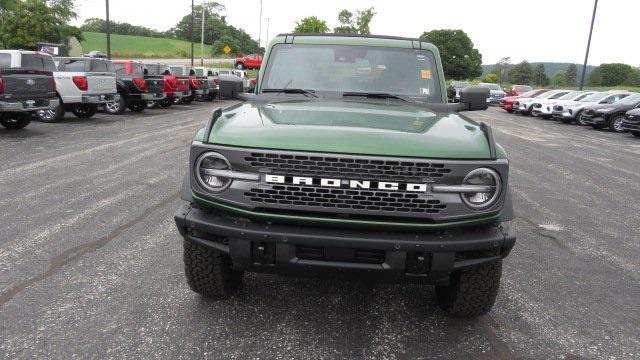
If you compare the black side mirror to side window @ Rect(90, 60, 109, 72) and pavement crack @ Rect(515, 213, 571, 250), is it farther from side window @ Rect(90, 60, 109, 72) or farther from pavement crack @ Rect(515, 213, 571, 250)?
side window @ Rect(90, 60, 109, 72)

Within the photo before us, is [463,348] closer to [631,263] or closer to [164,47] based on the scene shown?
[631,263]

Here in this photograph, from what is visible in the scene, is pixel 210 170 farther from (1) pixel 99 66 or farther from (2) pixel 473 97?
(1) pixel 99 66

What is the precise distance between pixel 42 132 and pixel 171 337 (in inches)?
435

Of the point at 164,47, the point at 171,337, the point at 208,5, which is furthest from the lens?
the point at 208,5

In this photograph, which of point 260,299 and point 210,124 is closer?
point 210,124

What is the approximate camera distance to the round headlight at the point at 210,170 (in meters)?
2.81

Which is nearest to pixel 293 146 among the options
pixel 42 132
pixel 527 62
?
pixel 42 132

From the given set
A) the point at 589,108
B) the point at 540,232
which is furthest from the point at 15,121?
the point at 589,108

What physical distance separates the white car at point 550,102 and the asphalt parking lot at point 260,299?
2063 centimetres

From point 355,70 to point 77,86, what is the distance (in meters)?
12.3

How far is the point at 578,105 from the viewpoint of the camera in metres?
23.9

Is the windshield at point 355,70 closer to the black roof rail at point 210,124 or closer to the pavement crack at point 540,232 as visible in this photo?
the black roof rail at point 210,124

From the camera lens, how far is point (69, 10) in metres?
43.2

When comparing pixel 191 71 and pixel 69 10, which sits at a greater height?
pixel 69 10
